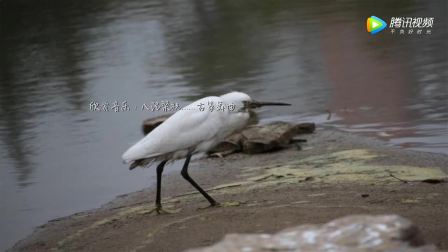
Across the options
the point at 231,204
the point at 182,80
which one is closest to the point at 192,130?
the point at 231,204

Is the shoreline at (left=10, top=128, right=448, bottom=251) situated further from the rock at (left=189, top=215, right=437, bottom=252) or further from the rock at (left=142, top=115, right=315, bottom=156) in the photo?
the rock at (left=189, top=215, right=437, bottom=252)

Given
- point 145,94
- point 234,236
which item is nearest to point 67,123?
point 145,94

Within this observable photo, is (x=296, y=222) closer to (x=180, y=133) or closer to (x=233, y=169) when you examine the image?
(x=180, y=133)

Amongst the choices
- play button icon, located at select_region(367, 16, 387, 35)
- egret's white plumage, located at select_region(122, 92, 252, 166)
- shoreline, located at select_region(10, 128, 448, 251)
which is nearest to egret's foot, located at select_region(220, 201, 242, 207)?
shoreline, located at select_region(10, 128, 448, 251)

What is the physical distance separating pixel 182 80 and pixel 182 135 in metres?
6.69

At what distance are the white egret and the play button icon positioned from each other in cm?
878

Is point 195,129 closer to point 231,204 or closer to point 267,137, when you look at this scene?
point 231,204

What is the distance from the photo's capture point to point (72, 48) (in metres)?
18.6

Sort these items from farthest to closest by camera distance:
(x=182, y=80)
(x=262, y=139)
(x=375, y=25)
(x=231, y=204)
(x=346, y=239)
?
(x=375, y=25) → (x=182, y=80) → (x=262, y=139) → (x=231, y=204) → (x=346, y=239)

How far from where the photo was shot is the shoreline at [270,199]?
5848 mm

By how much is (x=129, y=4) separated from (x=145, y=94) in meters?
12.5

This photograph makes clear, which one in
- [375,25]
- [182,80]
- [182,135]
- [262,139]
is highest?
[182,135]

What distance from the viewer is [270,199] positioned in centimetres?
684

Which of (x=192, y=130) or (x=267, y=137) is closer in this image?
(x=192, y=130)
